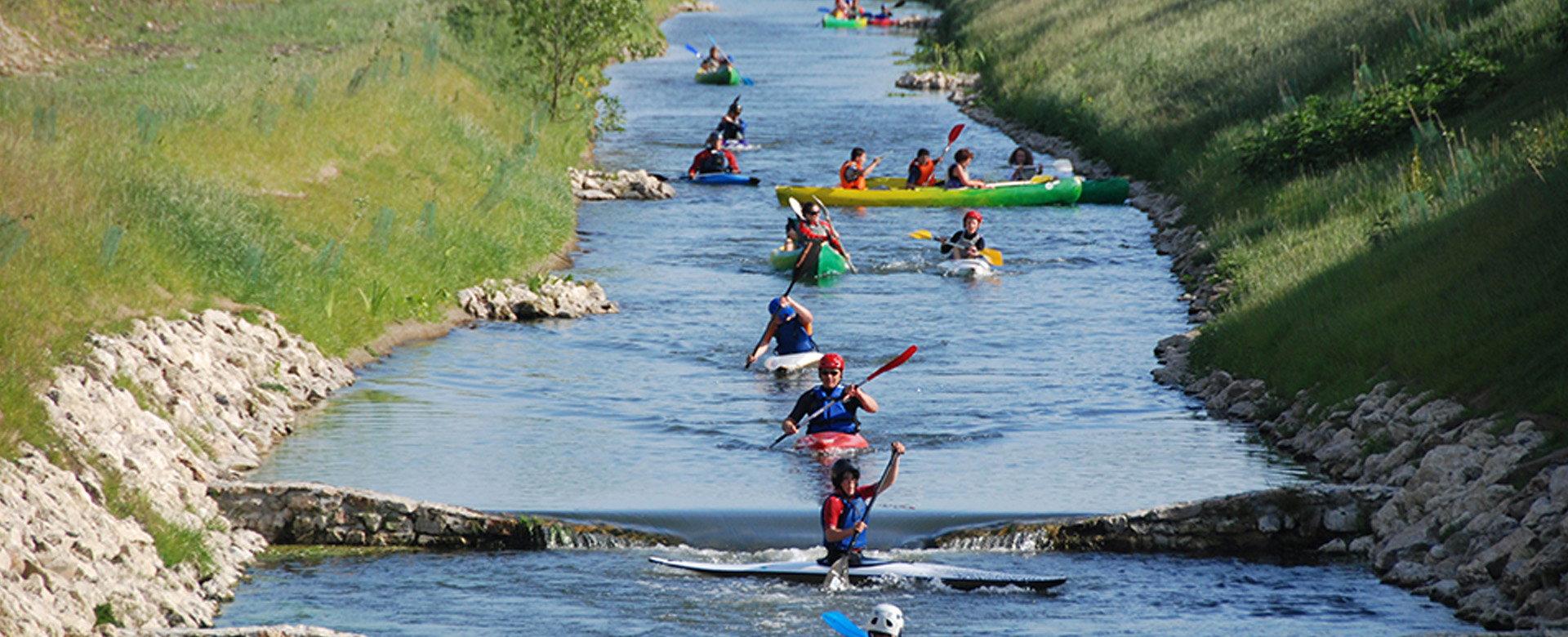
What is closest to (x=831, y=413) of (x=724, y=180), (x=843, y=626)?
(x=843, y=626)

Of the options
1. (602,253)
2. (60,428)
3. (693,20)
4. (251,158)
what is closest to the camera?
(60,428)

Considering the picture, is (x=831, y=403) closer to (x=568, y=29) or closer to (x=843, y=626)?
(x=843, y=626)

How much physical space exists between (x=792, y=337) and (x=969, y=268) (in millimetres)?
5881

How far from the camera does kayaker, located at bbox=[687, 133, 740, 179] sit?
1276 inches

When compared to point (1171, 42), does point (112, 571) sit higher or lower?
lower

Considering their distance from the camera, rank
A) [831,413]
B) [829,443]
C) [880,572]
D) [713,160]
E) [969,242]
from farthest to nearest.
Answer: [713,160] < [969,242] < [831,413] < [829,443] < [880,572]

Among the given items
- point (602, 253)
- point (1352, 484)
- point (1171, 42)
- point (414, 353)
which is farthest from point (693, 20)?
point (1352, 484)

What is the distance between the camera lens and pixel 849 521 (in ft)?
36.7

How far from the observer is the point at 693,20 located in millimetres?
80938

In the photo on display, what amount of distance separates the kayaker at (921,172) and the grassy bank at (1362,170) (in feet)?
13.7

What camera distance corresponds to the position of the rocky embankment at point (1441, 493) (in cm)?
980

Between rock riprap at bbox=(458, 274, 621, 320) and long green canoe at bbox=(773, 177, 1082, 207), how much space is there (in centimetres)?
870

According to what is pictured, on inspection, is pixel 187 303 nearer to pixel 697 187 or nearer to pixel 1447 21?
pixel 697 187

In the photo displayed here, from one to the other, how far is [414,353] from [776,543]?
7695 mm
